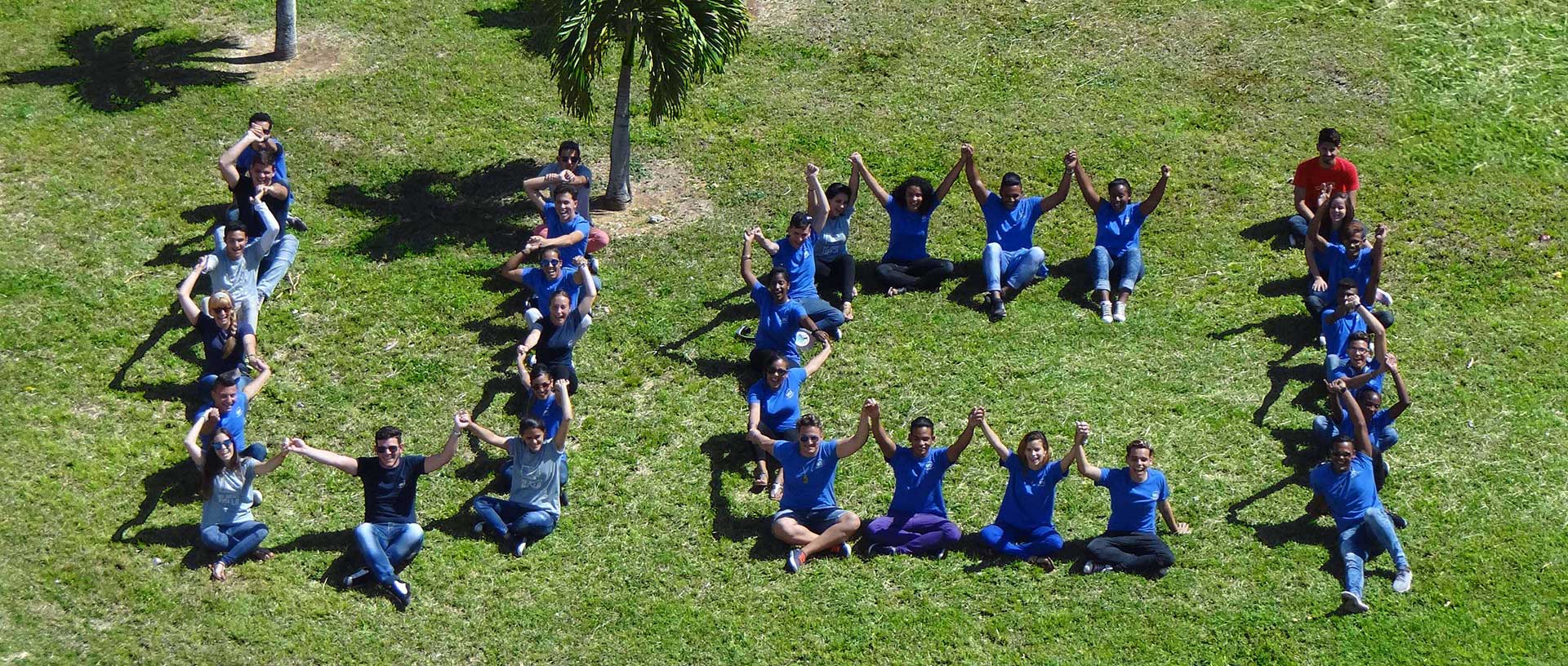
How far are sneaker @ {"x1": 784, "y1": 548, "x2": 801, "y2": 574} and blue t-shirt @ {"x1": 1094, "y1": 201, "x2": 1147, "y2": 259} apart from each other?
20.1 ft

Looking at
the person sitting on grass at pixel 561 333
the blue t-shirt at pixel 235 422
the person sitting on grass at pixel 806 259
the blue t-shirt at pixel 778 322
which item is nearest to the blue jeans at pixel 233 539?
the blue t-shirt at pixel 235 422

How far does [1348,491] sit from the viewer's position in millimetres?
14094

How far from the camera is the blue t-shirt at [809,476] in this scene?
560 inches

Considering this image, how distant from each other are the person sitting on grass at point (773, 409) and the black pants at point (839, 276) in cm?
232

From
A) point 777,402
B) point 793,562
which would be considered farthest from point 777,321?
point 793,562

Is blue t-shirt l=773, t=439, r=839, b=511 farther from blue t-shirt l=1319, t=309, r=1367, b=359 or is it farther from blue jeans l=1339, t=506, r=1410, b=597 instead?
blue t-shirt l=1319, t=309, r=1367, b=359

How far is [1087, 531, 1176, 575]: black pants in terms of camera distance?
13820mm

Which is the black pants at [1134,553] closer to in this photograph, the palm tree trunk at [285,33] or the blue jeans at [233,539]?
the blue jeans at [233,539]

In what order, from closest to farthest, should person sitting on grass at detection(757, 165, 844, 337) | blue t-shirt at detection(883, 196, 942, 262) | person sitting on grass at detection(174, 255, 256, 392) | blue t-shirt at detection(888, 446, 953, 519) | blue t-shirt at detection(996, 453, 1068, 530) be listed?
blue t-shirt at detection(996, 453, 1068, 530) → blue t-shirt at detection(888, 446, 953, 519) → person sitting on grass at detection(174, 255, 256, 392) → person sitting on grass at detection(757, 165, 844, 337) → blue t-shirt at detection(883, 196, 942, 262)

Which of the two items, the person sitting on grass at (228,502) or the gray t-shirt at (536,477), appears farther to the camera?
the gray t-shirt at (536,477)

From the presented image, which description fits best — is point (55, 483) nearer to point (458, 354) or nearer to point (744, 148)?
point (458, 354)

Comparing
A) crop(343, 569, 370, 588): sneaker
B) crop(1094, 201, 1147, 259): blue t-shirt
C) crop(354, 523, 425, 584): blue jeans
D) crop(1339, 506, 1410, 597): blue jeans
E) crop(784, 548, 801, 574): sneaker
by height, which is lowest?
crop(343, 569, 370, 588): sneaker

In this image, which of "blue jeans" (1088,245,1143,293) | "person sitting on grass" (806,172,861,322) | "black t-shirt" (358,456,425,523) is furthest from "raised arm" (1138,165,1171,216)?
"black t-shirt" (358,456,425,523)

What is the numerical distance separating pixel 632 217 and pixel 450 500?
565 cm
